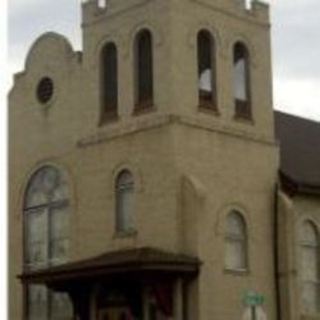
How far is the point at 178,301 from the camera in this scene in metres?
21.9

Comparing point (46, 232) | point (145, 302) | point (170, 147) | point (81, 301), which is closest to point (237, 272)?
point (145, 302)

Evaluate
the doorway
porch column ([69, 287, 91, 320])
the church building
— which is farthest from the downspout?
porch column ([69, 287, 91, 320])

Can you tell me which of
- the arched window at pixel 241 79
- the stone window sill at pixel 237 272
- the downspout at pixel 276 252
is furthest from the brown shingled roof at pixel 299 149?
the stone window sill at pixel 237 272

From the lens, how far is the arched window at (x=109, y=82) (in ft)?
83.1

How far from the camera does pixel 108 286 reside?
23.8 meters

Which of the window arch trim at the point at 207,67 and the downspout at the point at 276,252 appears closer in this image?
the window arch trim at the point at 207,67

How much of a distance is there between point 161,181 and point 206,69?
12.8 feet

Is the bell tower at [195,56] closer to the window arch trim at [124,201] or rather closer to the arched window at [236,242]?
the window arch trim at [124,201]

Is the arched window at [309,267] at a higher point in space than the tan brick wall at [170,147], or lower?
lower

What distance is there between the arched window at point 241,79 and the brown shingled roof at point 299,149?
238cm

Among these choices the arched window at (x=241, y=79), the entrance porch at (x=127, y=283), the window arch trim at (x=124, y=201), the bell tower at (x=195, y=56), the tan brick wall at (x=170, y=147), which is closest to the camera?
the entrance porch at (x=127, y=283)

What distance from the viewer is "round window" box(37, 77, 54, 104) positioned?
92.3 ft

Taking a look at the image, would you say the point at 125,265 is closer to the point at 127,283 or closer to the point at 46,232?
the point at 127,283

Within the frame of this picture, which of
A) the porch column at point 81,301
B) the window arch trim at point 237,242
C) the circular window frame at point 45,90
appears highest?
the circular window frame at point 45,90
